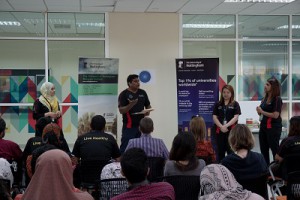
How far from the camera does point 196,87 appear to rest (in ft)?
26.0

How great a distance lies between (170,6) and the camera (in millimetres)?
7727

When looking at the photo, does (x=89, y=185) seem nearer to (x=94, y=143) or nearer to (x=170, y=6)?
(x=94, y=143)

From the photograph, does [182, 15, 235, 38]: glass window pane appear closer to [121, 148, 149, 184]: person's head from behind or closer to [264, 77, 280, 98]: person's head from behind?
[264, 77, 280, 98]: person's head from behind

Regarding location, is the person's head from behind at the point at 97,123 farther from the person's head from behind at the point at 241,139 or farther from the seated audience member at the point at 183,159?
the person's head from behind at the point at 241,139

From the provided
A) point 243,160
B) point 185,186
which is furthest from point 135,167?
point 243,160

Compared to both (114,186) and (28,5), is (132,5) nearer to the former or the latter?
(28,5)

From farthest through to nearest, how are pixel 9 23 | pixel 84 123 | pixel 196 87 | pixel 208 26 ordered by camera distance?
1. pixel 208 26
2. pixel 9 23
3. pixel 196 87
4. pixel 84 123

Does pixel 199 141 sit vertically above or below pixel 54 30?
below

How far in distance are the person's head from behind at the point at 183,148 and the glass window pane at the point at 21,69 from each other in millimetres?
5616

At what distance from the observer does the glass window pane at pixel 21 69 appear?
8.33 meters

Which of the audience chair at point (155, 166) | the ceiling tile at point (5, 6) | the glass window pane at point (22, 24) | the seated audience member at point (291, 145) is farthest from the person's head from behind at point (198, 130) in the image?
the glass window pane at point (22, 24)

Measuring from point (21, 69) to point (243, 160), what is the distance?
623 cm

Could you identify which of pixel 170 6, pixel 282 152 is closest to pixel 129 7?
pixel 170 6

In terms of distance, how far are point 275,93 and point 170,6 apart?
276 centimetres
